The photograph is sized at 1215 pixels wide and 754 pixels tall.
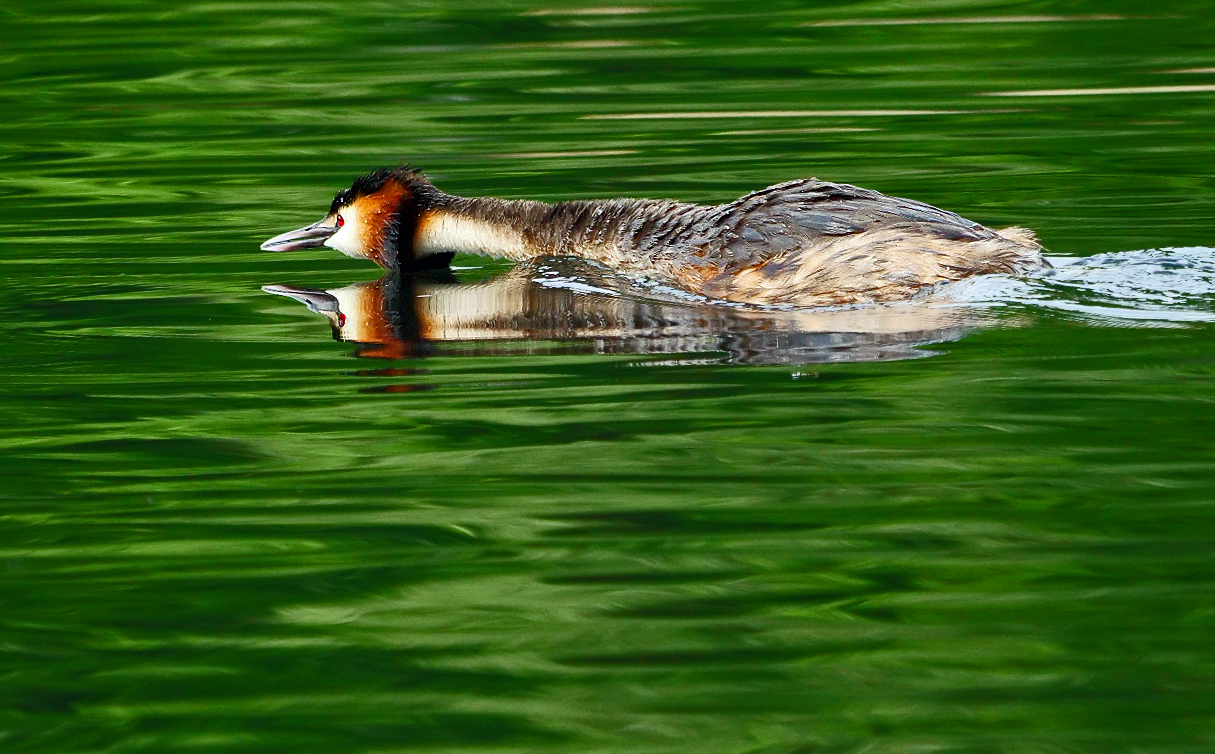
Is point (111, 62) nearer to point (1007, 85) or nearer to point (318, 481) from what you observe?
point (1007, 85)

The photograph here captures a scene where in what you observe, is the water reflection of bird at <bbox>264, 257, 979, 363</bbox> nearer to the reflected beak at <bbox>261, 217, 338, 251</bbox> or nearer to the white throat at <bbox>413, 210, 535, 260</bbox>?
the white throat at <bbox>413, 210, 535, 260</bbox>

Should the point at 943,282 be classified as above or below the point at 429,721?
above

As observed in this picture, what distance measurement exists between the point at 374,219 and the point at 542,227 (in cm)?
84

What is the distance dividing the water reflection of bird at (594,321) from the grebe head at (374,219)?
0.34m

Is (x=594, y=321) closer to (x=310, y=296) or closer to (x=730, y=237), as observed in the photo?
(x=730, y=237)

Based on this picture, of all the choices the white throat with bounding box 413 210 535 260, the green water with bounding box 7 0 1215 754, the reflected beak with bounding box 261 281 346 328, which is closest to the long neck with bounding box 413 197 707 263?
the white throat with bounding box 413 210 535 260

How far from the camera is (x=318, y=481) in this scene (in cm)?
497

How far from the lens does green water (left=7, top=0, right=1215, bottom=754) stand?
3.61 meters

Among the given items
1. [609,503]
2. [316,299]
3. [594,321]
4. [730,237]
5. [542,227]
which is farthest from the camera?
[542,227]

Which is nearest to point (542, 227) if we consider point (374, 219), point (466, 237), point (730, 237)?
point (466, 237)

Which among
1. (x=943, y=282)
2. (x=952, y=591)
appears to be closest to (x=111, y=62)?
(x=943, y=282)

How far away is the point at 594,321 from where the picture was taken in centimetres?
694

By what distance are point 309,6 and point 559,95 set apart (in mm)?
4088

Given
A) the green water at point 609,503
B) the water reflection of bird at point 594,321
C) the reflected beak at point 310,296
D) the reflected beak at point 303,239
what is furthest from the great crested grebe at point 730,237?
the reflected beak at point 310,296
